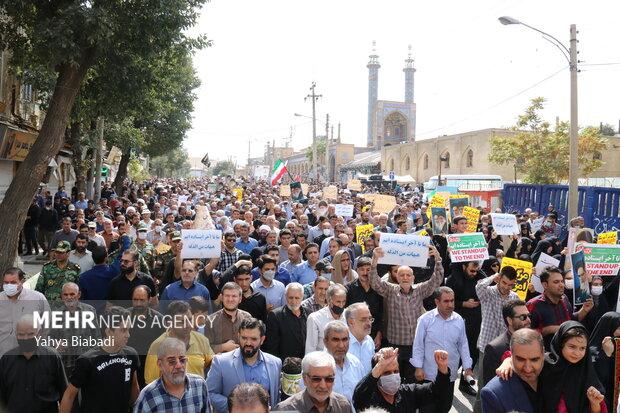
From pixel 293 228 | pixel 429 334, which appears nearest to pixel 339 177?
pixel 293 228

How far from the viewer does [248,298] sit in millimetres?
6523

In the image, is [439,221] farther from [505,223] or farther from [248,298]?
[248,298]

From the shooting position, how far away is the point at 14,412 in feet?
15.4

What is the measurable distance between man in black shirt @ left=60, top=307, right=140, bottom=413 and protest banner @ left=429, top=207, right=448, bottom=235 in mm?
7977

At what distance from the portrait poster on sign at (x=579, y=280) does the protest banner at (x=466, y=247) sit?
130 centimetres

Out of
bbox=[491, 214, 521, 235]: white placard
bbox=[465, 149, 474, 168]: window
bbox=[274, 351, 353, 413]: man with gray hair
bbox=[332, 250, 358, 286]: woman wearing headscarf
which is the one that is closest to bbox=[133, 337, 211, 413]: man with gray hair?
bbox=[274, 351, 353, 413]: man with gray hair

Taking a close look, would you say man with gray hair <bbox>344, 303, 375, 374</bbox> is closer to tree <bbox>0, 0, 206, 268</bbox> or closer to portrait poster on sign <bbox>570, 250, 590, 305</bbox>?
portrait poster on sign <bbox>570, 250, 590, 305</bbox>

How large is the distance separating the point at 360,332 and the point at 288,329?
1.02 meters

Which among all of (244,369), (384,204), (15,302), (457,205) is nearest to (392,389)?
(244,369)

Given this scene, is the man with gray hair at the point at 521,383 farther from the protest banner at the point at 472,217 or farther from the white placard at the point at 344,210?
the white placard at the point at 344,210

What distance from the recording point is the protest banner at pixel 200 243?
8.11 meters

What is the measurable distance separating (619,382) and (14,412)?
4.72 m

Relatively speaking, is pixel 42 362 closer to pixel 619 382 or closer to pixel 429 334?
pixel 429 334

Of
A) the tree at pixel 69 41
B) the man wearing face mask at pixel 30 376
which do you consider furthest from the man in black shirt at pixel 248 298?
the tree at pixel 69 41
